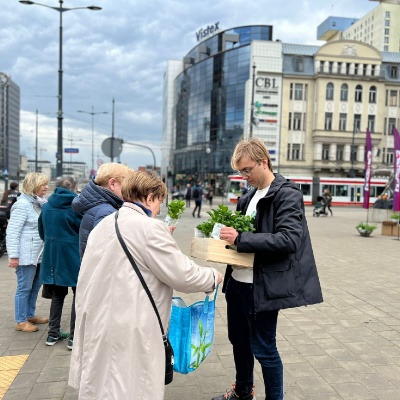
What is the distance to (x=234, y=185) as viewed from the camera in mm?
38844

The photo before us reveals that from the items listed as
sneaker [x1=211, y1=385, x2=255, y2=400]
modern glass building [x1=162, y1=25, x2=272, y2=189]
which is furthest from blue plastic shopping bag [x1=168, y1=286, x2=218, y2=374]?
modern glass building [x1=162, y1=25, x2=272, y2=189]

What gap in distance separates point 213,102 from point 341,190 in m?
32.9

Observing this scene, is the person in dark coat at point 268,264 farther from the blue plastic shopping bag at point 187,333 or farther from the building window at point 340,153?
the building window at point 340,153

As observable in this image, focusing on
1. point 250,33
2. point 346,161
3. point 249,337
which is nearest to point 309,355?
point 249,337

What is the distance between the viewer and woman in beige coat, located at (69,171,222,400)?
6.73ft

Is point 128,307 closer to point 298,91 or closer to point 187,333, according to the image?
point 187,333

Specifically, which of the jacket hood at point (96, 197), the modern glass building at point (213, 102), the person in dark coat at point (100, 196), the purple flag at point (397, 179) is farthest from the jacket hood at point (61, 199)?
the modern glass building at point (213, 102)

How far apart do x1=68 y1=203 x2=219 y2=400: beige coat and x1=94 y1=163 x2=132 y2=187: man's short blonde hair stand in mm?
1442

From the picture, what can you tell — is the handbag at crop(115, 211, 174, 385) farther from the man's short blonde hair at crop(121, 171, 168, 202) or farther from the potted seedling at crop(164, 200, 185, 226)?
the potted seedling at crop(164, 200, 185, 226)

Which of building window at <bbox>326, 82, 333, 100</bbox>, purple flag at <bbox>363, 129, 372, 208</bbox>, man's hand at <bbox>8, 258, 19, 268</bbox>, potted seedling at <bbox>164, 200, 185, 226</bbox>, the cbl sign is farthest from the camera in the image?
the cbl sign

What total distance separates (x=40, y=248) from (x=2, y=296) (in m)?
2.07

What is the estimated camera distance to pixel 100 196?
3.47 meters

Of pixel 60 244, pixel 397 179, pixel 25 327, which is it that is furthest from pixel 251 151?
pixel 397 179

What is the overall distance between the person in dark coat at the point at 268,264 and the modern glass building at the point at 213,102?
51141mm
